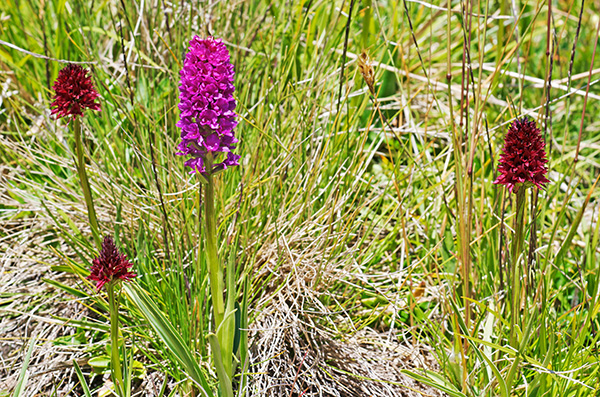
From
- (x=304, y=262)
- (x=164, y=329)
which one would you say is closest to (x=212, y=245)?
(x=164, y=329)

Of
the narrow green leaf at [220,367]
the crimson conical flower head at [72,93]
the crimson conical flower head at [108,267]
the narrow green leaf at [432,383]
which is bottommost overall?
the narrow green leaf at [432,383]

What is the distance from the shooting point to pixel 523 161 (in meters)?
1.19

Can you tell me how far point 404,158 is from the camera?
95.4 inches

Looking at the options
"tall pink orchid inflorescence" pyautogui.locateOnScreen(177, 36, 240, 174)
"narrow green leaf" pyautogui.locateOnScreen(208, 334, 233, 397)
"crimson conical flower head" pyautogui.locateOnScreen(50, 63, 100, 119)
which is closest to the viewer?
"tall pink orchid inflorescence" pyautogui.locateOnScreen(177, 36, 240, 174)

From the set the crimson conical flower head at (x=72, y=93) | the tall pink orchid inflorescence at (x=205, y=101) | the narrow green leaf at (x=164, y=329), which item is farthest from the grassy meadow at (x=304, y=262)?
the tall pink orchid inflorescence at (x=205, y=101)

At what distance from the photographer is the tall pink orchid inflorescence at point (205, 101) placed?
1130mm

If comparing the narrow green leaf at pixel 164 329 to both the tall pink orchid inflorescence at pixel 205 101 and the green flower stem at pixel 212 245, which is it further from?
the tall pink orchid inflorescence at pixel 205 101

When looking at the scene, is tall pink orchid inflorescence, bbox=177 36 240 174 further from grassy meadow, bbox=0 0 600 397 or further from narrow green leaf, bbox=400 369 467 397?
narrow green leaf, bbox=400 369 467 397

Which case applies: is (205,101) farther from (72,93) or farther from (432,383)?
(432,383)

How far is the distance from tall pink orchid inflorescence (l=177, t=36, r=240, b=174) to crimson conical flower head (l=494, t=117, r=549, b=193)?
2.11ft

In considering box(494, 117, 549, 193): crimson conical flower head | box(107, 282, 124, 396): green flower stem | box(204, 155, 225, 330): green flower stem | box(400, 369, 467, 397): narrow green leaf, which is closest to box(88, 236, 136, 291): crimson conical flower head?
box(107, 282, 124, 396): green flower stem

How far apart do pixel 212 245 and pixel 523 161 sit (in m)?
0.76

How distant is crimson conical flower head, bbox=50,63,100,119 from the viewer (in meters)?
1.43

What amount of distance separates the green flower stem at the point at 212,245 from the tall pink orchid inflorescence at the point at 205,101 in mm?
39
